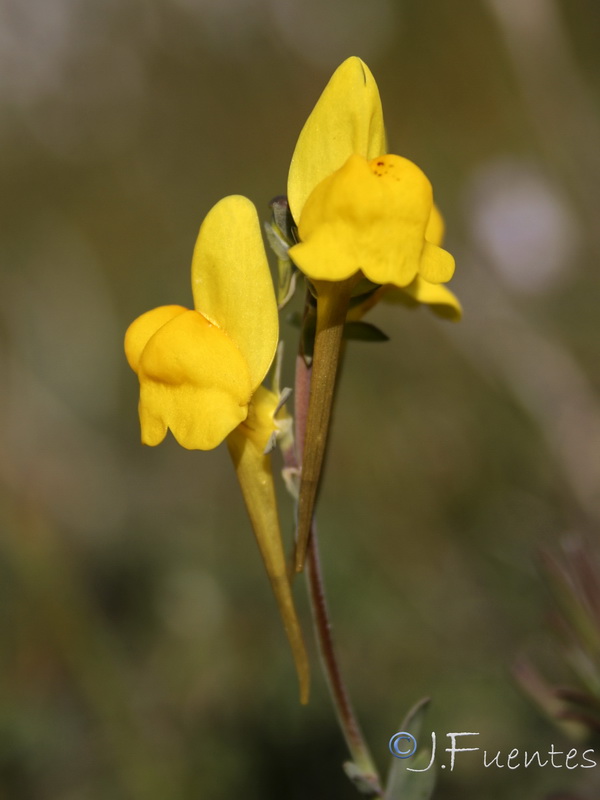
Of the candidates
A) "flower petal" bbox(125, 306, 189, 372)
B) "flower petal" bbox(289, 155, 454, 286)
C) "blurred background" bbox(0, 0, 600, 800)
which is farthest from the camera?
"blurred background" bbox(0, 0, 600, 800)

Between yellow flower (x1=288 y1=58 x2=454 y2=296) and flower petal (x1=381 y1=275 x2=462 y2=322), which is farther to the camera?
flower petal (x1=381 y1=275 x2=462 y2=322)

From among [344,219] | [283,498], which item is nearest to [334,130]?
[344,219]

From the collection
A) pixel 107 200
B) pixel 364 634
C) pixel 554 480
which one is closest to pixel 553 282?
pixel 554 480

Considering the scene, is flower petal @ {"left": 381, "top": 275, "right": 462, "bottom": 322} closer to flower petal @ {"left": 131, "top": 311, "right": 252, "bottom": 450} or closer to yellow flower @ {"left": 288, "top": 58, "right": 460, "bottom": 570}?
yellow flower @ {"left": 288, "top": 58, "right": 460, "bottom": 570}

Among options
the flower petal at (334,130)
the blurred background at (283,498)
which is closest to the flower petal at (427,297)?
the flower petal at (334,130)

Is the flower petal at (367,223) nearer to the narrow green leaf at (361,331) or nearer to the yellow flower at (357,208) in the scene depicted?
the yellow flower at (357,208)

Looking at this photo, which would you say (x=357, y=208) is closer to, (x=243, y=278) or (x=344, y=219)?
(x=344, y=219)

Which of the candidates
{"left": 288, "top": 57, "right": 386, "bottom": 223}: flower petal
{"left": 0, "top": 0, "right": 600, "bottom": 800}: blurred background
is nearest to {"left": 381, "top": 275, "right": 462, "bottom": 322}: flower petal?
{"left": 288, "top": 57, "right": 386, "bottom": 223}: flower petal
